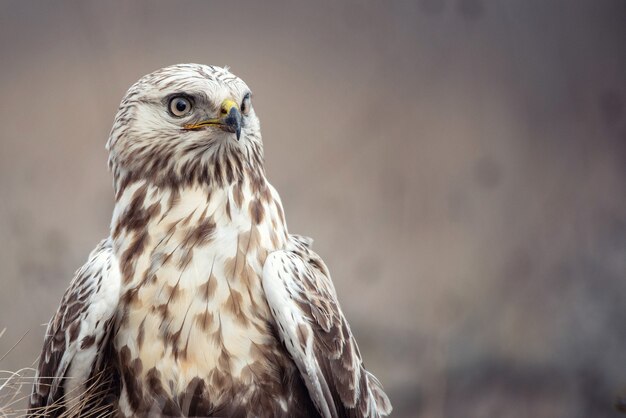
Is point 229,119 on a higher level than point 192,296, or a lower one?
higher

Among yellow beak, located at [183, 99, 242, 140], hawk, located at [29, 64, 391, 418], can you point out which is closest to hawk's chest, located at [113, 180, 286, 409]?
hawk, located at [29, 64, 391, 418]

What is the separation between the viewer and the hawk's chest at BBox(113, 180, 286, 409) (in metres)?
1.42

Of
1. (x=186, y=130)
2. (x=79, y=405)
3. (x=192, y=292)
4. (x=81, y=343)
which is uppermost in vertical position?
(x=186, y=130)

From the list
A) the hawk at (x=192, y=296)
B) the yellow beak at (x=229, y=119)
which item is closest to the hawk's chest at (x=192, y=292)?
the hawk at (x=192, y=296)

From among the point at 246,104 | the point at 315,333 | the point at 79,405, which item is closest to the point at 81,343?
the point at 79,405

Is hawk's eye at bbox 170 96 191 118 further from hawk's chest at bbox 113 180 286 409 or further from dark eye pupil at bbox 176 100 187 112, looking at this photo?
hawk's chest at bbox 113 180 286 409

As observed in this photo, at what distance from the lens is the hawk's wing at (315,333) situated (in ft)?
4.69

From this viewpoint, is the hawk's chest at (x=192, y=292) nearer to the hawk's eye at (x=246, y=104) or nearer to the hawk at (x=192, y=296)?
the hawk at (x=192, y=296)

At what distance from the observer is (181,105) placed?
1.42 meters

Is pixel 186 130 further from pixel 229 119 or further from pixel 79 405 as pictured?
pixel 79 405

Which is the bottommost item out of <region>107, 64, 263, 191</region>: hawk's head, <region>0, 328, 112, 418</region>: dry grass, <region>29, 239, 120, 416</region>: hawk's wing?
<region>0, 328, 112, 418</region>: dry grass

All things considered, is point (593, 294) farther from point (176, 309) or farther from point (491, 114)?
point (176, 309)

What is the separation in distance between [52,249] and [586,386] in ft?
5.45

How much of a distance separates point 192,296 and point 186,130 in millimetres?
289
